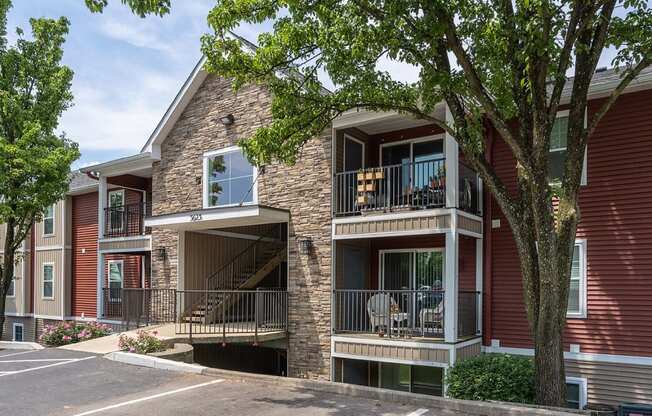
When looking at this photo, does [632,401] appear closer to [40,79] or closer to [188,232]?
[188,232]

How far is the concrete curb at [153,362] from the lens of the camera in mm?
10117

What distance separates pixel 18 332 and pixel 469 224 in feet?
74.1

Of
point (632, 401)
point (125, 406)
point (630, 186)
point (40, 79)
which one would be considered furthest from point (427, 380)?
point (40, 79)

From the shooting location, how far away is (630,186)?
11.0 m

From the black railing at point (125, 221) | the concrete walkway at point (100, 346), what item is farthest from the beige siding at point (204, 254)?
the concrete walkway at point (100, 346)

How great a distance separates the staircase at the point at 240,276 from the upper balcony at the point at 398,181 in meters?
4.64

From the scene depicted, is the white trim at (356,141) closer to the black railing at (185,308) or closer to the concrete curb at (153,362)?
the black railing at (185,308)

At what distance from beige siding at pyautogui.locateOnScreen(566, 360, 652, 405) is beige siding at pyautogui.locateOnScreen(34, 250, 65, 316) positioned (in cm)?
2001

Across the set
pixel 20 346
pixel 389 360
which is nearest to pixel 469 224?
pixel 389 360

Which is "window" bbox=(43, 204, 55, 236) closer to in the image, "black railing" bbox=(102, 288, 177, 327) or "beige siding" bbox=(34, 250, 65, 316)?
"beige siding" bbox=(34, 250, 65, 316)

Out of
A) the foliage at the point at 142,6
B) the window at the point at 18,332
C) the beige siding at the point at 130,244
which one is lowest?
the window at the point at 18,332

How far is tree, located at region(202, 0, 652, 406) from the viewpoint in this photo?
8039mm

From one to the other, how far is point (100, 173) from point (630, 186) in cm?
1609

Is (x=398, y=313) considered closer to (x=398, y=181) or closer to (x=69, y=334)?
(x=398, y=181)
